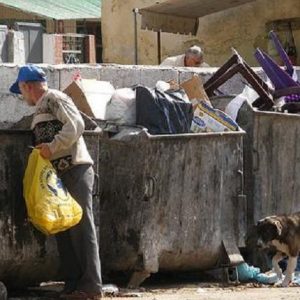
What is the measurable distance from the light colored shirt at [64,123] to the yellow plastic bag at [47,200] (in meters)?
0.14

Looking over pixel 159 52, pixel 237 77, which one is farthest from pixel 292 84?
pixel 159 52

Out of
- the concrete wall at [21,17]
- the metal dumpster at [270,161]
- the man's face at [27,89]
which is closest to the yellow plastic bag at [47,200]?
the man's face at [27,89]

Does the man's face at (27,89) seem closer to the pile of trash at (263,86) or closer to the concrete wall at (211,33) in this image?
the pile of trash at (263,86)

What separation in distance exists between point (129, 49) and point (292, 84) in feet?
32.0

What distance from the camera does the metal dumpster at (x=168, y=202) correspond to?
766 centimetres

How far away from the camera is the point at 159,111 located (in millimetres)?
7816

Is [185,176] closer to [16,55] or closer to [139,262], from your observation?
[139,262]

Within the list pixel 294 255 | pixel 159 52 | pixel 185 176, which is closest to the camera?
pixel 185 176

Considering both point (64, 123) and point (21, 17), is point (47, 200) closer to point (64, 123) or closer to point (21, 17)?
point (64, 123)

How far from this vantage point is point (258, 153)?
28.8ft

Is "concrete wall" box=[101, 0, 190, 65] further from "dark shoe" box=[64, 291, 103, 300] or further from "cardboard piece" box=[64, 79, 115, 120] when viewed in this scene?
"dark shoe" box=[64, 291, 103, 300]

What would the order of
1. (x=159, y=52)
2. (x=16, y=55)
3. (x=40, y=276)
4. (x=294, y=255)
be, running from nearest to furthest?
(x=40, y=276)
(x=294, y=255)
(x=16, y=55)
(x=159, y=52)

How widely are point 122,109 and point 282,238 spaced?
184 cm

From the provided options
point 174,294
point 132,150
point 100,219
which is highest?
point 132,150
